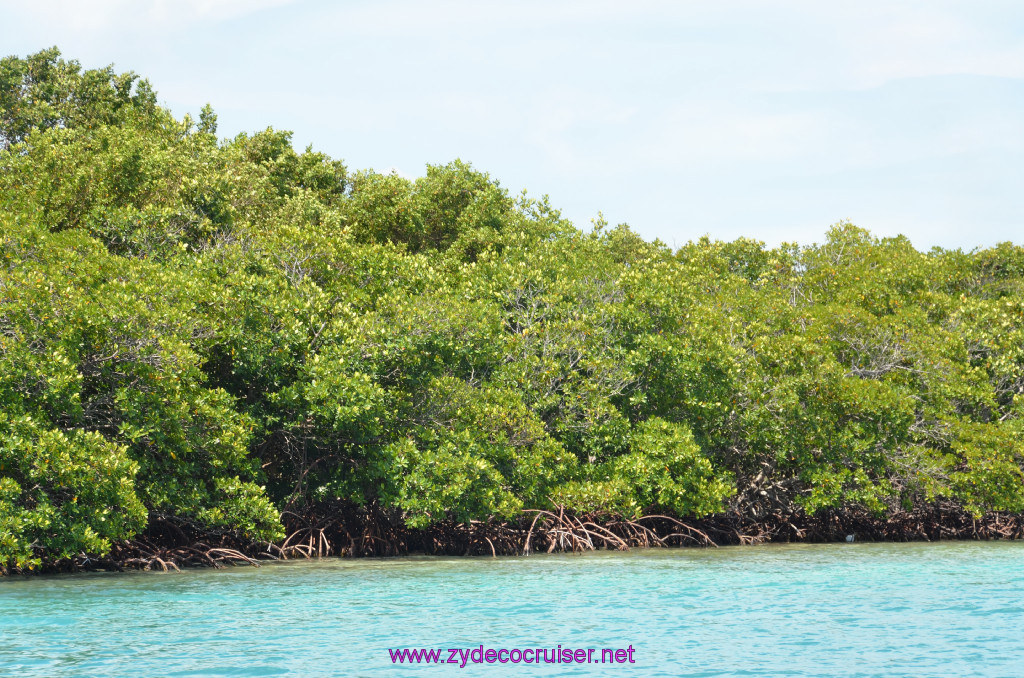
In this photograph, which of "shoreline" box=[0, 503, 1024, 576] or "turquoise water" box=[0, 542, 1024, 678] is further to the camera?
"shoreline" box=[0, 503, 1024, 576]

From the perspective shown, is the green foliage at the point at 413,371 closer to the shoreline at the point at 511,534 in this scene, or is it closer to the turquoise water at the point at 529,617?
the shoreline at the point at 511,534

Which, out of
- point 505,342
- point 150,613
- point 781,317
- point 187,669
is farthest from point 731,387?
point 187,669

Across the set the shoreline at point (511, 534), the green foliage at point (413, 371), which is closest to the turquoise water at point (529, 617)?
the shoreline at point (511, 534)

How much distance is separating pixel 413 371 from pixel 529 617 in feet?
23.8

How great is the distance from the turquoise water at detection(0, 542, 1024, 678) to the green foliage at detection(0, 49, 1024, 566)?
4.98ft

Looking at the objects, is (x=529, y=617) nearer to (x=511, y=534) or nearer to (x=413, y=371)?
(x=413, y=371)

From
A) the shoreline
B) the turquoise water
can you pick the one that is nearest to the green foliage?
the shoreline

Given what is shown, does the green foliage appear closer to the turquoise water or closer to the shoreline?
the shoreline

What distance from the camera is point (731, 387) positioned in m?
23.1

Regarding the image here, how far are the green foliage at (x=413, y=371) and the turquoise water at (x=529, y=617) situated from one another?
1.52 metres

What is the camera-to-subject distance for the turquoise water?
11086mm

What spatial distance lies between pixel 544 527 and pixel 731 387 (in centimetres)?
503

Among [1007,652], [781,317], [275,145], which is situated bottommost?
[1007,652]

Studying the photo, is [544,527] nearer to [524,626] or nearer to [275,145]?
[524,626]
